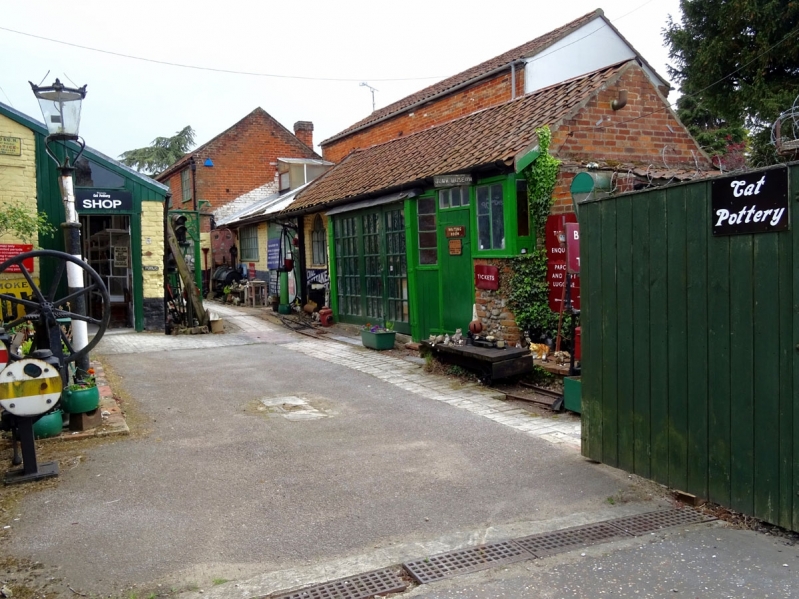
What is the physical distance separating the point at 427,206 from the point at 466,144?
1.25 metres

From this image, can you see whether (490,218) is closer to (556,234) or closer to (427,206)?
(556,234)

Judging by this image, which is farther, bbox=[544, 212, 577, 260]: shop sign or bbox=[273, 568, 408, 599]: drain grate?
bbox=[544, 212, 577, 260]: shop sign

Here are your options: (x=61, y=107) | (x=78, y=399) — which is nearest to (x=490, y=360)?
(x=78, y=399)

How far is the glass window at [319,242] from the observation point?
1652cm

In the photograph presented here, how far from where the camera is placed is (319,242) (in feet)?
55.4

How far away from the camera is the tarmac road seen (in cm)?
412

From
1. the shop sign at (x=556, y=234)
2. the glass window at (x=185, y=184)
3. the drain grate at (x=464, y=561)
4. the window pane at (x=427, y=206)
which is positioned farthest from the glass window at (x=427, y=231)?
the glass window at (x=185, y=184)

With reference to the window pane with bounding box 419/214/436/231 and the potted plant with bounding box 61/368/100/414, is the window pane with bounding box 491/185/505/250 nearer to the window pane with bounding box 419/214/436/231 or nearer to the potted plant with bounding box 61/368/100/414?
the window pane with bounding box 419/214/436/231

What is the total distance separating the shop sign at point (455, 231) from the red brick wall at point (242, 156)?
56.4 ft

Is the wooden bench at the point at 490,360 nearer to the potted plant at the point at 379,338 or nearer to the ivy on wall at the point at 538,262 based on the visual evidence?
the ivy on wall at the point at 538,262

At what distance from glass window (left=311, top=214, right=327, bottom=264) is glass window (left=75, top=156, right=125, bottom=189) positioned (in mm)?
4642

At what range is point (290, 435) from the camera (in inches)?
267

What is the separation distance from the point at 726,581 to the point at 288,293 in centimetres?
1597

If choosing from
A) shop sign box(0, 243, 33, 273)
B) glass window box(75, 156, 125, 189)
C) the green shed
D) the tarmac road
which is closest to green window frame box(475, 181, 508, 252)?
the tarmac road
